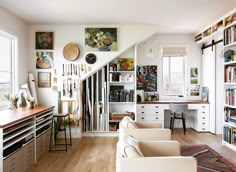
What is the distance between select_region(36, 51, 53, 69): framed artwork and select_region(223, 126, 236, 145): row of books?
4046 millimetres

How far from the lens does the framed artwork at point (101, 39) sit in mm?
5738

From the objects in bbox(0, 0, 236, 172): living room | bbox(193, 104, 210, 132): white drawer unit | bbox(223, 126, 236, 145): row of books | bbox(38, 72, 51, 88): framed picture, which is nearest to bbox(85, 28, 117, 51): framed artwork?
bbox(0, 0, 236, 172): living room

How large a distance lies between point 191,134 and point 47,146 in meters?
3.47

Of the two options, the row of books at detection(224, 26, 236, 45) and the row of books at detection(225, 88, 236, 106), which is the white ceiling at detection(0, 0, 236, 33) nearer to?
the row of books at detection(224, 26, 236, 45)

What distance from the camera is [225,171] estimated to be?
3.62 m

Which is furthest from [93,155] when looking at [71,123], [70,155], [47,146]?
[71,123]

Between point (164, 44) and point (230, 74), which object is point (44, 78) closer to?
point (164, 44)

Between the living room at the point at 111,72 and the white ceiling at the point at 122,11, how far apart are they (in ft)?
0.06

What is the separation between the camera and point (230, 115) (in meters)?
4.77

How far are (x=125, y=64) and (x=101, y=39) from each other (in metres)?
0.85

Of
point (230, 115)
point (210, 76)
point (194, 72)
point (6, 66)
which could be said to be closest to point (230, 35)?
point (230, 115)

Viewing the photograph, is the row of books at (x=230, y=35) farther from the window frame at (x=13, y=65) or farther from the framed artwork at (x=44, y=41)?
the window frame at (x=13, y=65)

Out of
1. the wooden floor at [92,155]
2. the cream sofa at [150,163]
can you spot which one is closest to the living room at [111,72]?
the wooden floor at [92,155]

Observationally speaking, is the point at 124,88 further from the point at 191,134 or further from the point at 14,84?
the point at 14,84
